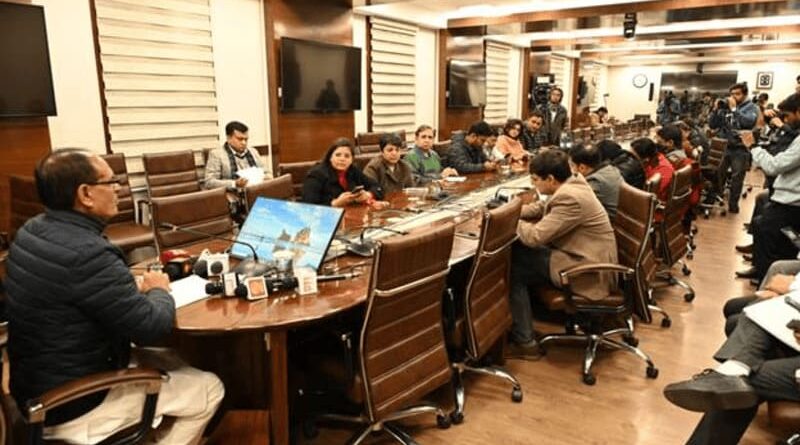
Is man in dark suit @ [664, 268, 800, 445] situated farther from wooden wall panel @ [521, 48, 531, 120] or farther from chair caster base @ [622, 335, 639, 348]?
wooden wall panel @ [521, 48, 531, 120]

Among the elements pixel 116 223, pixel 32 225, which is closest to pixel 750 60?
pixel 116 223

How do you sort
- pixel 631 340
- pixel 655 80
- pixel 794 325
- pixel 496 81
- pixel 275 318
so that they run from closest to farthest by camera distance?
pixel 275 318 → pixel 794 325 → pixel 631 340 → pixel 496 81 → pixel 655 80

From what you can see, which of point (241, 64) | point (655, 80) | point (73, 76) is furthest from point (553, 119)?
point (655, 80)

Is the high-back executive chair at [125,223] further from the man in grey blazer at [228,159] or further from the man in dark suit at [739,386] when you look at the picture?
the man in dark suit at [739,386]

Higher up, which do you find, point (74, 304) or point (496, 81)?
point (496, 81)

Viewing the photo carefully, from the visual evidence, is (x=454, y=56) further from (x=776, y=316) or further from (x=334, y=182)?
(x=776, y=316)

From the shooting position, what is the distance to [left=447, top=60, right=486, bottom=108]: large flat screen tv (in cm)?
793

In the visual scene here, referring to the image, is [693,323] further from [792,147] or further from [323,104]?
[323,104]

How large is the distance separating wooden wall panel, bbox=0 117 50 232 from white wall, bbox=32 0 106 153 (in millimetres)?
142

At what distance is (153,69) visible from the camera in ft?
14.3

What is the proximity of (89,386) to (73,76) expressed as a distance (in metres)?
3.31

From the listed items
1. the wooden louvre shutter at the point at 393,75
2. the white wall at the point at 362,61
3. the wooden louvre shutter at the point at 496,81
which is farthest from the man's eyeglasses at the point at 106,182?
the wooden louvre shutter at the point at 496,81

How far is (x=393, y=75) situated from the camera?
712 cm

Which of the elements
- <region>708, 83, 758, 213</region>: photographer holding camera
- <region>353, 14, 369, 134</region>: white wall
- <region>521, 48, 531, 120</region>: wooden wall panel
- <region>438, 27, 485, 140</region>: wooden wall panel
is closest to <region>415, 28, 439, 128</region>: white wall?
<region>438, 27, 485, 140</region>: wooden wall panel
